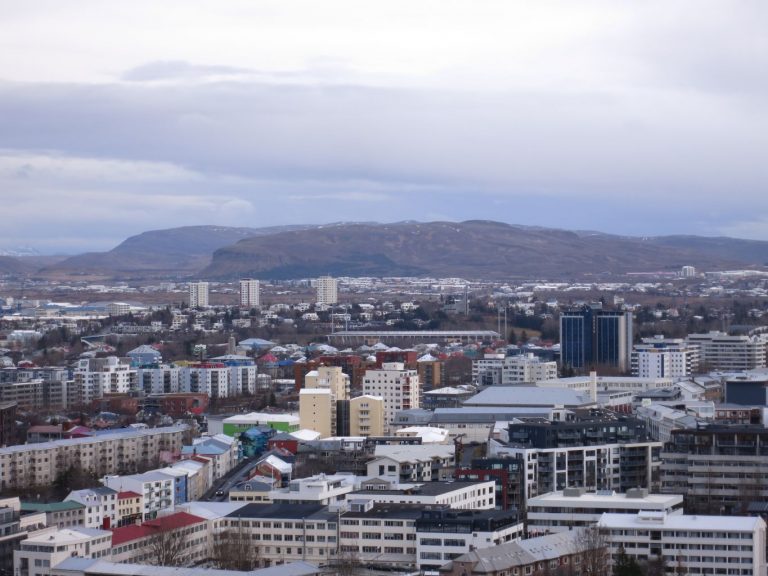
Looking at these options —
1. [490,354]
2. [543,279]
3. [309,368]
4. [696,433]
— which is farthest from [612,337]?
[543,279]

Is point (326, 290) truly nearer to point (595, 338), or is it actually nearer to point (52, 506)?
point (595, 338)

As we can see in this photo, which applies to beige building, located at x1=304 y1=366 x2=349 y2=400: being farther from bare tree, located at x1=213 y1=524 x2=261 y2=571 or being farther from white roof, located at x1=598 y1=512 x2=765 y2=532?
white roof, located at x1=598 y1=512 x2=765 y2=532

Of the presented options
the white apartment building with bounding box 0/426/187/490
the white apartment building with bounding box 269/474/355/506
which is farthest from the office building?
the white apartment building with bounding box 269/474/355/506

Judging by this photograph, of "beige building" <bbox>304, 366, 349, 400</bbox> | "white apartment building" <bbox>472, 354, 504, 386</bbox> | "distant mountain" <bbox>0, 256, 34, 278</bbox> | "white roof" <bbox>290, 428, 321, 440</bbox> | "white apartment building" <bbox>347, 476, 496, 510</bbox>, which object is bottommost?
"white roof" <bbox>290, 428, 321, 440</bbox>

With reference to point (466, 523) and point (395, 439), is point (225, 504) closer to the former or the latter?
point (466, 523)

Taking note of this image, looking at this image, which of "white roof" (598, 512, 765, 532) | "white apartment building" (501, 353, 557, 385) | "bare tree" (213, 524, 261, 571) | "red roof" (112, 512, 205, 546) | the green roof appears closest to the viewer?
"white roof" (598, 512, 765, 532)

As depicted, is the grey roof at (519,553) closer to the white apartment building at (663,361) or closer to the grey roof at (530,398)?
the grey roof at (530,398)

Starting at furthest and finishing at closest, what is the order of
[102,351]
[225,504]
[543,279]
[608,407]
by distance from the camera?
[543,279], [102,351], [608,407], [225,504]
